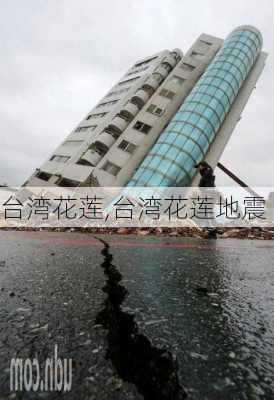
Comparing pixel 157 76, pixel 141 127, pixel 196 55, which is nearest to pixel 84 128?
pixel 141 127

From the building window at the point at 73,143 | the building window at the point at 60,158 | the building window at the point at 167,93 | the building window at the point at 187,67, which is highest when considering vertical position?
the building window at the point at 187,67

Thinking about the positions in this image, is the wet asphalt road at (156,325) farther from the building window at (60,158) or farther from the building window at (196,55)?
the building window at (196,55)

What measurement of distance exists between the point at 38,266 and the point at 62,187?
22.2 meters

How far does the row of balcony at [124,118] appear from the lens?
25891 millimetres

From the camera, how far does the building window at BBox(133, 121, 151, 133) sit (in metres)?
27.6

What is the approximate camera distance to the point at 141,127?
27.7 m

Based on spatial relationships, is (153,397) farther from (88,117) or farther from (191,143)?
(88,117)

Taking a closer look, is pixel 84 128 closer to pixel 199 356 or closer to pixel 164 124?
pixel 164 124

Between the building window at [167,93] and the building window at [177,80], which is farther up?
the building window at [177,80]

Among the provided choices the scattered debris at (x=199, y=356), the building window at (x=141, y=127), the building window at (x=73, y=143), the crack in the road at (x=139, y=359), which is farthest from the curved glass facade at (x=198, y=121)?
the scattered debris at (x=199, y=356)

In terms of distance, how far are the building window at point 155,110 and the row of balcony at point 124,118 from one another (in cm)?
116

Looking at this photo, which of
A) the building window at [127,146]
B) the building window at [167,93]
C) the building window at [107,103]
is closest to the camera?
the building window at [127,146]

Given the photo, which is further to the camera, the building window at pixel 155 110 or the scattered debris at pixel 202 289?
the building window at pixel 155 110

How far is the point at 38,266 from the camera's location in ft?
8.43
